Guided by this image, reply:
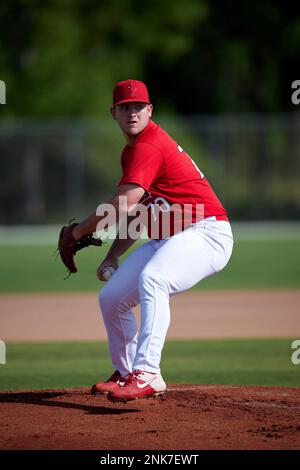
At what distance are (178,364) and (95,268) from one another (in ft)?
28.9

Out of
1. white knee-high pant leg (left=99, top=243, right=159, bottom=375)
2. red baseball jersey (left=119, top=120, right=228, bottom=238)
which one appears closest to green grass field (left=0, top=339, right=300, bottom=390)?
white knee-high pant leg (left=99, top=243, right=159, bottom=375)

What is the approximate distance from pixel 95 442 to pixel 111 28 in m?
26.6

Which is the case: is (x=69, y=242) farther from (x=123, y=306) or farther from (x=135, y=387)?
(x=135, y=387)

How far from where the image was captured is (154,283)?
525cm

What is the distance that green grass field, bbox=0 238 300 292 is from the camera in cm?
1359

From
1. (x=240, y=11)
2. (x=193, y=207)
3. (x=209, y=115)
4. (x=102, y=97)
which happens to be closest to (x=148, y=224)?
(x=193, y=207)

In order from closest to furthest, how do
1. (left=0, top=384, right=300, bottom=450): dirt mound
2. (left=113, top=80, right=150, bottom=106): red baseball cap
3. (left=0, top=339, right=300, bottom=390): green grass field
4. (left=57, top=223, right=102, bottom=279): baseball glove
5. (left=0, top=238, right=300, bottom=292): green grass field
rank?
(left=0, top=384, right=300, bottom=450): dirt mound
(left=113, top=80, right=150, bottom=106): red baseball cap
(left=57, top=223, right=102, bottom=279): baseball glove
(left=0, top=339, right=300, bottom=390): green grass field
(left=0, top=238, right=300, bottom=292): green grass field

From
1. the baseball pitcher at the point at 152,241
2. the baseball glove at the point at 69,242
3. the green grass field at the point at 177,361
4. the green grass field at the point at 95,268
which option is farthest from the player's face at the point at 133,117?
the green grass field at the point at 95,268

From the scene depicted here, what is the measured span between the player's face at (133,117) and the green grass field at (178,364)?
7.47 ft

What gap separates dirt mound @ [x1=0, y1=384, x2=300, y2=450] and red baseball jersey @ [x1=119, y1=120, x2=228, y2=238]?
1133 millimetres

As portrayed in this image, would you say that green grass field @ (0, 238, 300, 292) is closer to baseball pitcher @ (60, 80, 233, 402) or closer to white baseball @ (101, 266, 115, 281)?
white baseball @ (101, 266, 115, 281)
